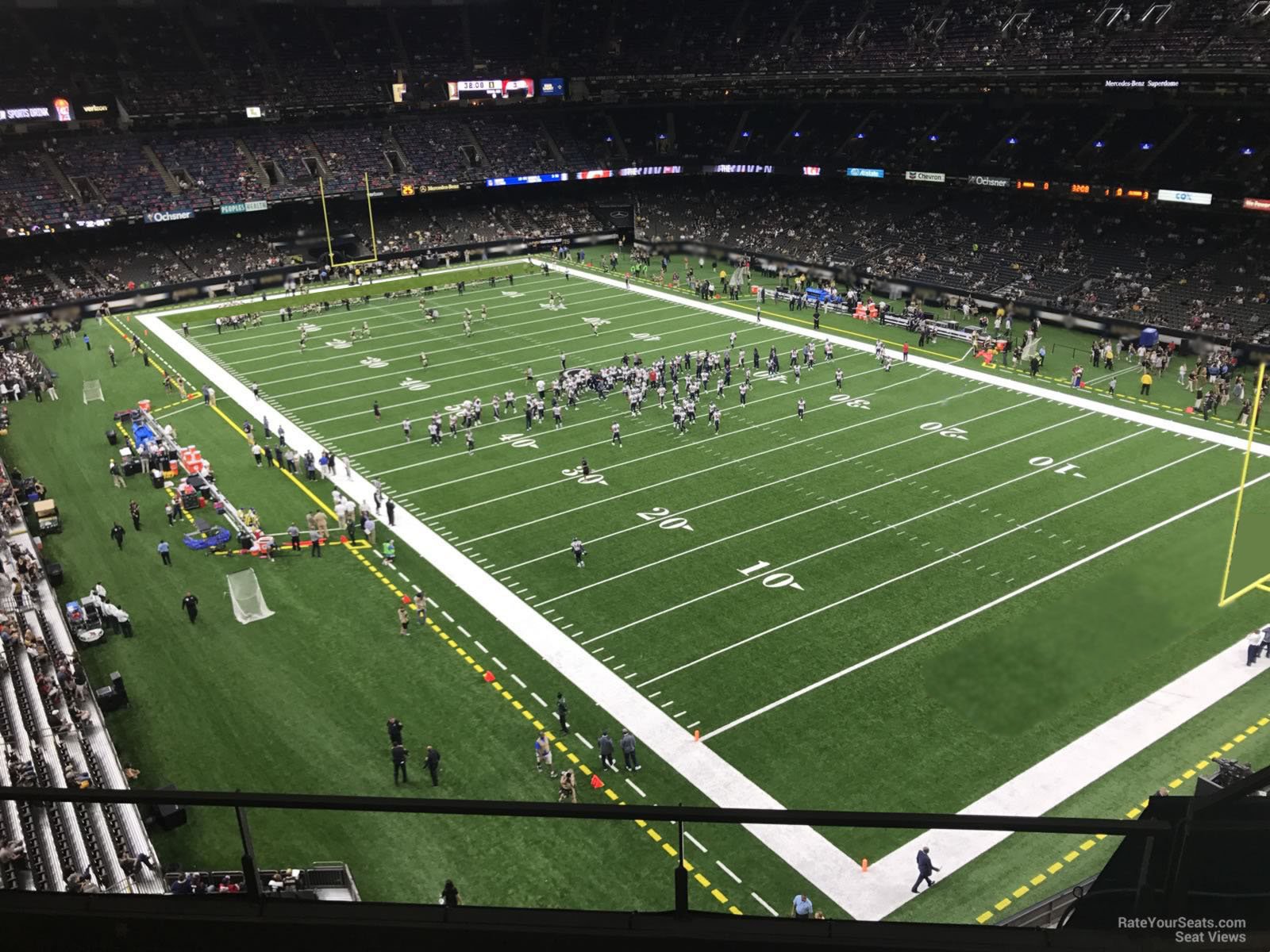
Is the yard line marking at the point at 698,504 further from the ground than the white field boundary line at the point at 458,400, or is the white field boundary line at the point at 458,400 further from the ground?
the white field boundary line at the point at 458,400

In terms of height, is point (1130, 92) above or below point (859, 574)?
above

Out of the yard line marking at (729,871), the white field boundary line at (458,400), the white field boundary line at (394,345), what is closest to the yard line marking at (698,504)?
the white field boundary line at (458,400)

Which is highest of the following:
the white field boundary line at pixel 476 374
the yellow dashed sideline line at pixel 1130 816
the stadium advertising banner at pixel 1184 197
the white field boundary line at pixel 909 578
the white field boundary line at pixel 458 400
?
the stadium advertising banner at pixel 1184 197

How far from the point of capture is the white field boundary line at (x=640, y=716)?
15719 millimetres

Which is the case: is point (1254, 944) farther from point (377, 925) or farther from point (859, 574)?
point (859, 574)

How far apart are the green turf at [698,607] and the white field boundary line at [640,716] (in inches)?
16.1

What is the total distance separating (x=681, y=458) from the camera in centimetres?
3269

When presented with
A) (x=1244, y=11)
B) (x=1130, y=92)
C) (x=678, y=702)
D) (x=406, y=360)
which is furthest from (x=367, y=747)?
(x=1244, y=11)

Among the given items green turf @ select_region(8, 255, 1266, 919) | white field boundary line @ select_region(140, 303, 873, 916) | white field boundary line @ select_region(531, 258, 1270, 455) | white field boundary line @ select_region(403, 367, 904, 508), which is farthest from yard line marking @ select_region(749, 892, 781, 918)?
white field boundary line @ select_region(531, 258, 1270, 455)

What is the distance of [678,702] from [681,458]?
45.0ft

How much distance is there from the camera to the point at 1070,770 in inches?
697

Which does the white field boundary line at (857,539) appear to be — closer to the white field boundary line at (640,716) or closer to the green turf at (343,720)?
the white field boundary line at (640,716)

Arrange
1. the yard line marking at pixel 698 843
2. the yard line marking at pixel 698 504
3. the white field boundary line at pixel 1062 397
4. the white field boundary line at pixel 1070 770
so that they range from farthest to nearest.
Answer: the white field boundary line at pixel 1062 397 → the yard line marking at pixel 698 504 → the white field boundary line at pixel 1070 770 → the yard line marking at pixel 698 843

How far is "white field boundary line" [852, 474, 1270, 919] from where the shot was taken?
1536cm
